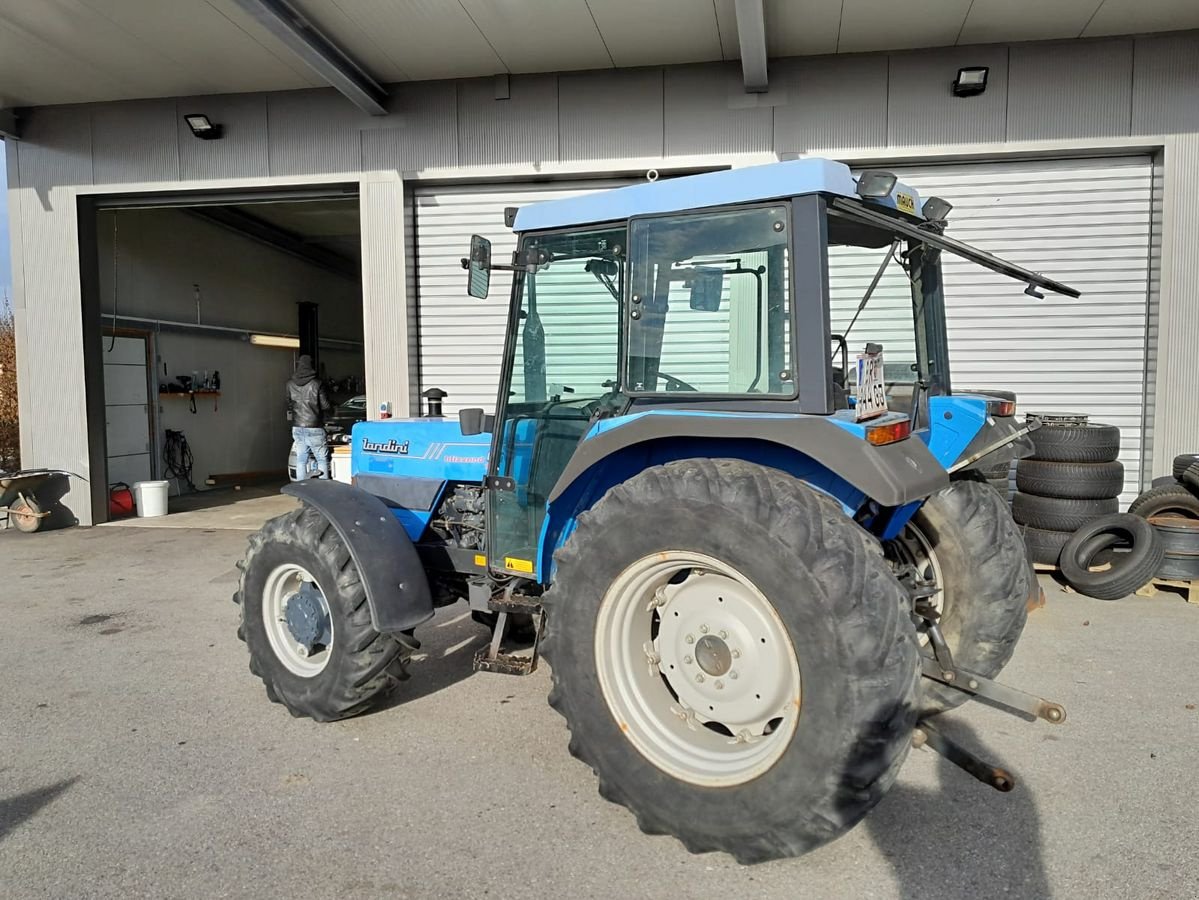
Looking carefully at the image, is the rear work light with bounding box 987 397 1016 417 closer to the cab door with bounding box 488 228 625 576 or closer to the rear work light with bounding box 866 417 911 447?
the rear work light with bounding box 866 417 911 447

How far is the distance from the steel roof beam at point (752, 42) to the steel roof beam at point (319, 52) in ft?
12.1

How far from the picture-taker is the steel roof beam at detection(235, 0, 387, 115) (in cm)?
654

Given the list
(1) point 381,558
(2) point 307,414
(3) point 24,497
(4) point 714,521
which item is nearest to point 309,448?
(2) point 307,414

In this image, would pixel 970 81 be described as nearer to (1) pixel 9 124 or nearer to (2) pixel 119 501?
(1) pixel 9 124

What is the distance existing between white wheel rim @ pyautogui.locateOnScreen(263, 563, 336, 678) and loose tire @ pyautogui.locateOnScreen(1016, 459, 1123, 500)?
5.52 m

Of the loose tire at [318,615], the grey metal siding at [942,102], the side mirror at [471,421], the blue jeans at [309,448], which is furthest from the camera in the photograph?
the blue jeans at [309,448]

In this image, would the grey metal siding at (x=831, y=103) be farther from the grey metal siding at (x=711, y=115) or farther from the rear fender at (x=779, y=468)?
the rear fender at (x=779, y=468)

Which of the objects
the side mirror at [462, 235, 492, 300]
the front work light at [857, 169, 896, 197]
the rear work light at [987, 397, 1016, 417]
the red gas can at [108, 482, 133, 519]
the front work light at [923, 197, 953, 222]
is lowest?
the red gas can at [108, 482, 133, 519]

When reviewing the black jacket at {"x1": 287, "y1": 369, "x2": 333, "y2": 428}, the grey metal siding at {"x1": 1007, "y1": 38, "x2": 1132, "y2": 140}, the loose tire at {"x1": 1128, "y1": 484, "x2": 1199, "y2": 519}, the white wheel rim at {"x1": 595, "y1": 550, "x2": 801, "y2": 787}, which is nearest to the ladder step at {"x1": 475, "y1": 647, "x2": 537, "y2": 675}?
the white wheel rim at {"x1": 595, "y1": 550, "x2": 801, "y2": 787}

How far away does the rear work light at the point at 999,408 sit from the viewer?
358 centimetres

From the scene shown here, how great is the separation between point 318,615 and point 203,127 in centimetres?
719

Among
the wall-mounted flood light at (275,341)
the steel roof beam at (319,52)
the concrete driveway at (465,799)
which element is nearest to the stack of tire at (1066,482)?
the concrete driveway at (465,799)

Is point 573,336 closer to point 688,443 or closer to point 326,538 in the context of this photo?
point 688,443

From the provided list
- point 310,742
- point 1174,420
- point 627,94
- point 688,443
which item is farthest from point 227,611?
point 1174,420
